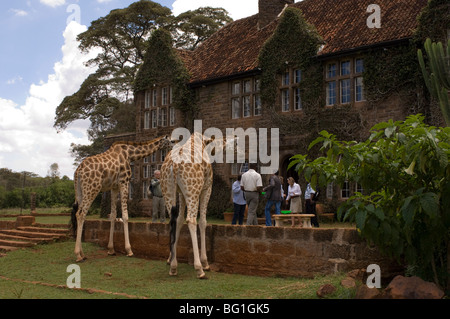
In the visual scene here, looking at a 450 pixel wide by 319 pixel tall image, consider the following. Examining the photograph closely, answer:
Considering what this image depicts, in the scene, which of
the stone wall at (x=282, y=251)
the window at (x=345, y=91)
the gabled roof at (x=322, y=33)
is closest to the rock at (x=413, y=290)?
the stone wall at (x=282, y=251)

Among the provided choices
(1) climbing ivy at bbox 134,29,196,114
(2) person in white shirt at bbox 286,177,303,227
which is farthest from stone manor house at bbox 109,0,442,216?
(2) person in white shirt at bbox 286,177,303,227

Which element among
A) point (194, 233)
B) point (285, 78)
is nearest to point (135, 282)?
point (194, 233)

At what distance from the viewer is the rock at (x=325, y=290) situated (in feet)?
22.7

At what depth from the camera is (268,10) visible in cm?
2505

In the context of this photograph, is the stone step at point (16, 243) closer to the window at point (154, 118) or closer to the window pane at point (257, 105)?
the window pane at point (257, 105)

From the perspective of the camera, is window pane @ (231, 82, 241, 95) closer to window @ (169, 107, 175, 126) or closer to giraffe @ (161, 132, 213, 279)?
window @ (169, 107, 175, 126)

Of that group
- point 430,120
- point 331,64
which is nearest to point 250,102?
point 331,64

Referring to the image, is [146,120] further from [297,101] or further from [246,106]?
[297,101]

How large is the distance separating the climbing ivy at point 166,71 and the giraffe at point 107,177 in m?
10.8

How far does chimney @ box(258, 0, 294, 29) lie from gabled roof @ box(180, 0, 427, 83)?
470mm

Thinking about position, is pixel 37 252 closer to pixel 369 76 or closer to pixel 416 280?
pixel 416 280

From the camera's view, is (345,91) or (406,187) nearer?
(406,187)

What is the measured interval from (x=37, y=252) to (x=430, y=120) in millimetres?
13217

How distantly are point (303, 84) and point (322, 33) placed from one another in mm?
2392
